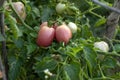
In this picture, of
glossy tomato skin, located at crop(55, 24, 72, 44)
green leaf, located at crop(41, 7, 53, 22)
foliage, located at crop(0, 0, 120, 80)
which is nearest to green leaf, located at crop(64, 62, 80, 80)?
foliage, located at crop(0, 0, 120, 80)

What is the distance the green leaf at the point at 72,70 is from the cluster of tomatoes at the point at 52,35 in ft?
0.46

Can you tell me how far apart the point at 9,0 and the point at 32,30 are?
0.48ft

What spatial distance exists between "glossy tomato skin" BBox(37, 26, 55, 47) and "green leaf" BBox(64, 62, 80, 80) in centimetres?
15

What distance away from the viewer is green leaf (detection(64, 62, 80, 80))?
1081 millimetres

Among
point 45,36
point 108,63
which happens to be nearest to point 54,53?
point 45,36

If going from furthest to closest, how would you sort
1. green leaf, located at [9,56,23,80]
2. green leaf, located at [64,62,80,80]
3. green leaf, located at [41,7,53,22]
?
green leaf, located at [41,7,53,22]
green leaf, located at [9,56,23,80]
green leaf, located at [64,62,80,80]

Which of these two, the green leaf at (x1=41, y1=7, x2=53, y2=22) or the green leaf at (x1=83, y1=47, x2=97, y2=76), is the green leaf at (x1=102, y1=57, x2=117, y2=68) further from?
the green leaf at (x1=41, y1=7, x2=53, y2=22)

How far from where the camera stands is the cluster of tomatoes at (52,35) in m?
1.21

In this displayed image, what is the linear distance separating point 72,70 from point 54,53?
5.3 inches

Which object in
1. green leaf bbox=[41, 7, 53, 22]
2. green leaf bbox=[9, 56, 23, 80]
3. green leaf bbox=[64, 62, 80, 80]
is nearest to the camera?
green leaf bbox=[64, 62, 80, 80]

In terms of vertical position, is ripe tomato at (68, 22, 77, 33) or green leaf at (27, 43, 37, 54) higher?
ripe tomato at (68, 22, 77, 33)

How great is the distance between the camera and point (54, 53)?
3.94ft

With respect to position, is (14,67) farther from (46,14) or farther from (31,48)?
(46,14)

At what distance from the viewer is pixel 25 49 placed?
4.06ft
